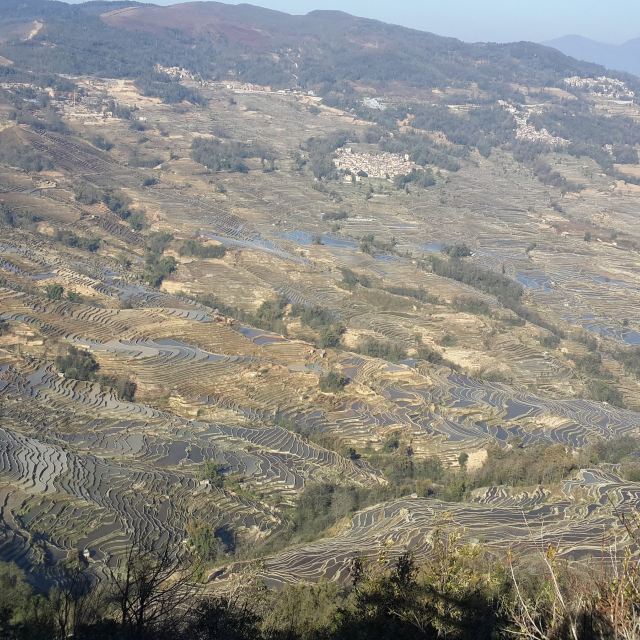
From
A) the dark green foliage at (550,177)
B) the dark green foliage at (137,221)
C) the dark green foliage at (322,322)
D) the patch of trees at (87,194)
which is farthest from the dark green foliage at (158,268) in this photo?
the dark green foliage at (550,177)

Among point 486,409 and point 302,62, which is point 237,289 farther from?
point 302,62

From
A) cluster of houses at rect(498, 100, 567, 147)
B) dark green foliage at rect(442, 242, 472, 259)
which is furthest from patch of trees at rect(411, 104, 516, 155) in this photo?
dark green foliage at rect(442, 242, 472, 259)

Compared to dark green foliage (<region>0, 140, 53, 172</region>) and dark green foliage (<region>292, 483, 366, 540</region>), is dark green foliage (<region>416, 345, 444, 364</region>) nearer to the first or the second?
dark green foliage (<region>292, 483, 366, 540</region>)

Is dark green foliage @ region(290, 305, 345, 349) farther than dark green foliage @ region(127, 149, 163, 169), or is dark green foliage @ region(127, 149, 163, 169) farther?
dark green foliage @ region(127, 149, 163, 169)

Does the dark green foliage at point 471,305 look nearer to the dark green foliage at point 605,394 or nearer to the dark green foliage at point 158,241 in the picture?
the dark green foliage at point 605,394

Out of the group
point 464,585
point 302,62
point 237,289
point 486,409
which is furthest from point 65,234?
point 302,62

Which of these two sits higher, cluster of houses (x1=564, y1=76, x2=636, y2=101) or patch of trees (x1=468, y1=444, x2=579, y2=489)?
cluster of houses (x1=564, y1=76, x2=636, y2=101)

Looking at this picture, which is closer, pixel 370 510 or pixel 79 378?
pixel 370 510
